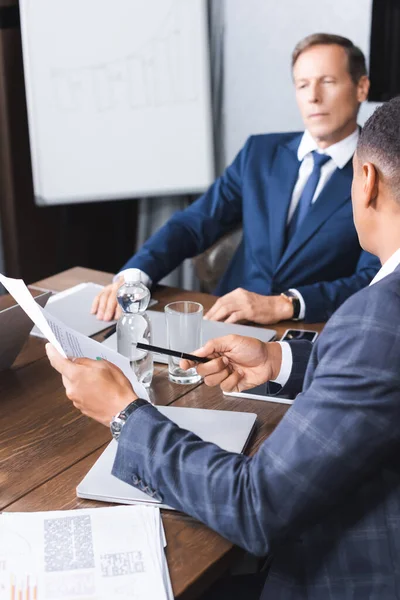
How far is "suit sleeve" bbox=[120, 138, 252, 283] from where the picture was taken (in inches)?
85.9

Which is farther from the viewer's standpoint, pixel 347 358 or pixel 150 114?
pixel 150 114

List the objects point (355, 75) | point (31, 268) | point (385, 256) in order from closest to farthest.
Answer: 1. point (385, 256)
2. point (355, 75)
3. point (31, 268)

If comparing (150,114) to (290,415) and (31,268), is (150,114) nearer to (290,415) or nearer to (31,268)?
(31,268)

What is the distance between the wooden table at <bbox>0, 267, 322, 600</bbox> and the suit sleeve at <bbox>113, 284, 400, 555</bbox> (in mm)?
44

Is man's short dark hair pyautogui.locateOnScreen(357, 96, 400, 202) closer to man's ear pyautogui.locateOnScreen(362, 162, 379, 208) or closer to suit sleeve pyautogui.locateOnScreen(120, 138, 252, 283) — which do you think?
man's ear pyautogui.locateOnScreen(362, 162, 379, 208)

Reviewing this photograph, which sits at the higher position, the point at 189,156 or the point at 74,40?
the point at 74,40

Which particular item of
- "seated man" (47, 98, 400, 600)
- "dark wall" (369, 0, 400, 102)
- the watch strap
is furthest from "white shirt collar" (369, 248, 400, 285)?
"dark wall" (369, 0, 400, 102)

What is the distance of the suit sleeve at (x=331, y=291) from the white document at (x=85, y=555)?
88cm

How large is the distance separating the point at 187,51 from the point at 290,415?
8.00ft

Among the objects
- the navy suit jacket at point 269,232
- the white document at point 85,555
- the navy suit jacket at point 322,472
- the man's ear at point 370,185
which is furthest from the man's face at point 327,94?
the white document at point 85,555

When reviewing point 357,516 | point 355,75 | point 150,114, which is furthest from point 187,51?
point 357,516

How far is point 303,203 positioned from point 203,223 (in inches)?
12.7

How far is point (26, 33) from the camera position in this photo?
2.83 meters

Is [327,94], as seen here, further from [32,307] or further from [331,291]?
[32,307]
